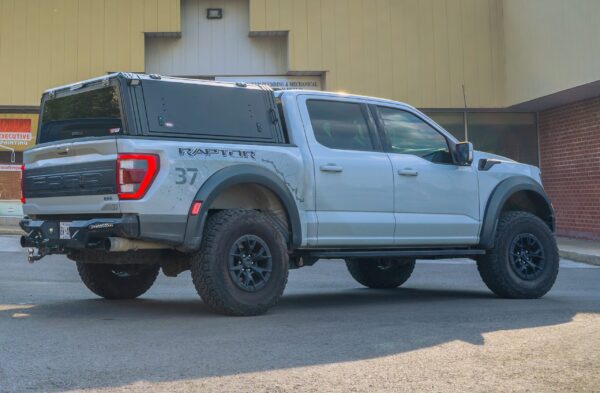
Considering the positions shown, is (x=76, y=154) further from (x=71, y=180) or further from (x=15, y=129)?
(x=15, y=129)

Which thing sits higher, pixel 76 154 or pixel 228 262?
pixel 76 154

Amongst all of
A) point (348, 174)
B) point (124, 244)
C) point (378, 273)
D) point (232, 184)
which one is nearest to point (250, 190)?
point (232, 184)

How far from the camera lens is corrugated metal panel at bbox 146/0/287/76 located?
18.7 m

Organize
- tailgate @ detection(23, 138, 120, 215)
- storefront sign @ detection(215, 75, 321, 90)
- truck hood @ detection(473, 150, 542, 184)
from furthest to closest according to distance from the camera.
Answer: storefront sign @ detection(215, 75, 321, 90) → truck hood @ detection(473, 150, 542, 184) → tailgate @ detection(23, 138, 120, 215)

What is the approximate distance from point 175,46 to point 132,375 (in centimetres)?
1545

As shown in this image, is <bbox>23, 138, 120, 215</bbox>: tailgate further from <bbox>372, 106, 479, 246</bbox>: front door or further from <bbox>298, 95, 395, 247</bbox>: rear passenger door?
<bbox>372, 106, 479, 246</bbox>: front door

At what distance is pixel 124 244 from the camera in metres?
5.76

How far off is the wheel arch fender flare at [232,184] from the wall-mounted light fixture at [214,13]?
13.1 metres

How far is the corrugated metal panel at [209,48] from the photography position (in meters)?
18.7

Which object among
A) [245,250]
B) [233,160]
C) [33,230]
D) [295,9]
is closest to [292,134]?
[233,160]

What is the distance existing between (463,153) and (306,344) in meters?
3.40

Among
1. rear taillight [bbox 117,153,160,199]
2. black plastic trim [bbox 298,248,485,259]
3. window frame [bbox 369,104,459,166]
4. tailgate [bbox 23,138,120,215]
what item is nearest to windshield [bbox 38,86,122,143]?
tailgate [bbox 23,138,120,215]

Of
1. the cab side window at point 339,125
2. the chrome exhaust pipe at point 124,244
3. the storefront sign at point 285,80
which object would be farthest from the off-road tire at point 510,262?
the storefront sign at point 285,80

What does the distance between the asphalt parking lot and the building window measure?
1110cm
